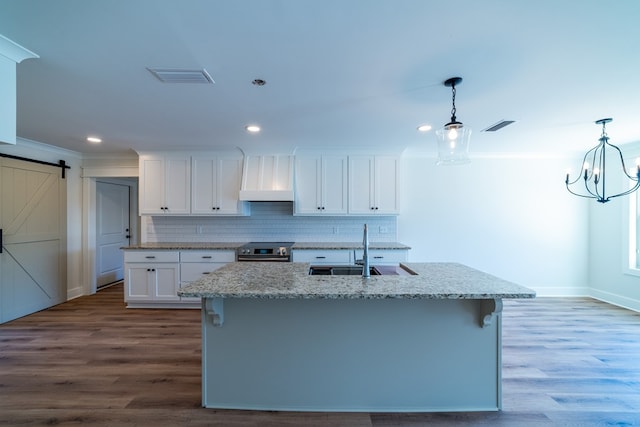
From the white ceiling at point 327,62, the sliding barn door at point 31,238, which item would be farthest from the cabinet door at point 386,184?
the sliding barn door at point 31,238

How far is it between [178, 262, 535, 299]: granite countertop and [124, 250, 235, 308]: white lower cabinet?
2.09 metres

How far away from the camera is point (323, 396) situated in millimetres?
2051

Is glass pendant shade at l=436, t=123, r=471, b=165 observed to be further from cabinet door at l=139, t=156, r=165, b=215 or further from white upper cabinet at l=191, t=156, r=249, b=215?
cabinet door at l=139, t=156, r=165, b=215

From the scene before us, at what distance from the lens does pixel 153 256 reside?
164 inches

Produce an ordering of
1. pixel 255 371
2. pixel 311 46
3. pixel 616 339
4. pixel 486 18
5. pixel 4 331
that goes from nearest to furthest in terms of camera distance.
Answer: pixel 486 18 < pixel 311 46 < pixel 255 371 < pixel 616 339 < pixel 4 331

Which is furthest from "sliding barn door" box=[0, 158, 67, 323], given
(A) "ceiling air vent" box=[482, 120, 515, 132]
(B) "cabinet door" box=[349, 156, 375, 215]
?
(A) "ceiling air vent" box=[482, 120, 515, 132]

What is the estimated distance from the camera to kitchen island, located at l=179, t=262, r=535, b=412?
2035 mm

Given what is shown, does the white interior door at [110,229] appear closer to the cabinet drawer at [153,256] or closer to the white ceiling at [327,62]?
the cabinet drawer at [153,256]

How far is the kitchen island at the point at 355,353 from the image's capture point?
2.04 m

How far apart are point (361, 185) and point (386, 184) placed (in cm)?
38

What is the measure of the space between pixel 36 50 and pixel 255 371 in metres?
2.44

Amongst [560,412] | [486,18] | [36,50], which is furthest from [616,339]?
[36,50]

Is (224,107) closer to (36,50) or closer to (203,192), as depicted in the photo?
(36,50)

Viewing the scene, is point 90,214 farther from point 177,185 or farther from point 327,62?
point 327,62
